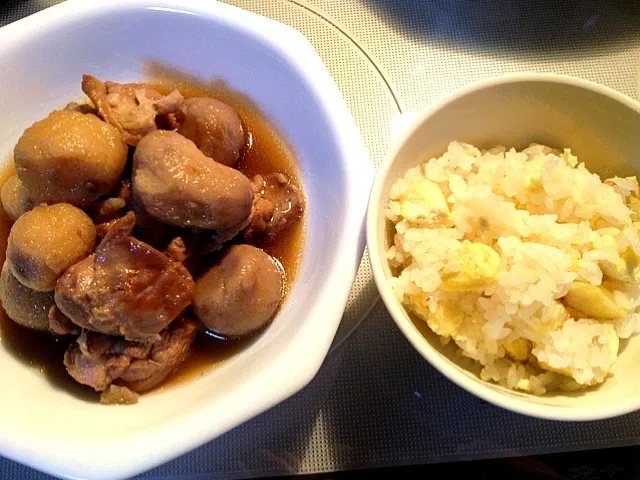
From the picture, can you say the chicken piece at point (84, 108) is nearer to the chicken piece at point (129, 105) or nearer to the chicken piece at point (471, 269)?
the chicken piece at point (129, 105)

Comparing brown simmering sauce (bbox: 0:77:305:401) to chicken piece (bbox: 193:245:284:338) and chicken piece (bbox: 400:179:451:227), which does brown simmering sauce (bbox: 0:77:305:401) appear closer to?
chicken piece (bbox: 193:245:284:338)

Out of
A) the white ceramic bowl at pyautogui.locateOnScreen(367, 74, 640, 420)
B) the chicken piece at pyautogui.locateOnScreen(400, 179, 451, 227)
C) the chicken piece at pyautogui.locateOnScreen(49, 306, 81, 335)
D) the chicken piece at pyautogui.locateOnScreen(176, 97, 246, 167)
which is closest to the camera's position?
the white ceramic bowl at pyautogui.locateOnScreen(367, 74, 640, 420)

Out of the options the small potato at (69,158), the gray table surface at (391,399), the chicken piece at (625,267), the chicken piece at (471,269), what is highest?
the small potato at (69,158)

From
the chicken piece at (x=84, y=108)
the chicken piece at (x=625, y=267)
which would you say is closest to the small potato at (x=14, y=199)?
the chicken piece at (x=84, y=108)

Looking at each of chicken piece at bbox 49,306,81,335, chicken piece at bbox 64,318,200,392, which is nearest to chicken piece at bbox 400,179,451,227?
chicken piece at bbox 64,318,200,392

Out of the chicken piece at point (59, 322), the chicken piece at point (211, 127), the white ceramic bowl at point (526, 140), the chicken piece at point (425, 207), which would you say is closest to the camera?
the white ceramic bowl at point (526, 140)

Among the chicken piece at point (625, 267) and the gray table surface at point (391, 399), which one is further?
the gray table surface at point (391, 399)

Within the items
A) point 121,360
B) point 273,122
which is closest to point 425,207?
point 273,122
